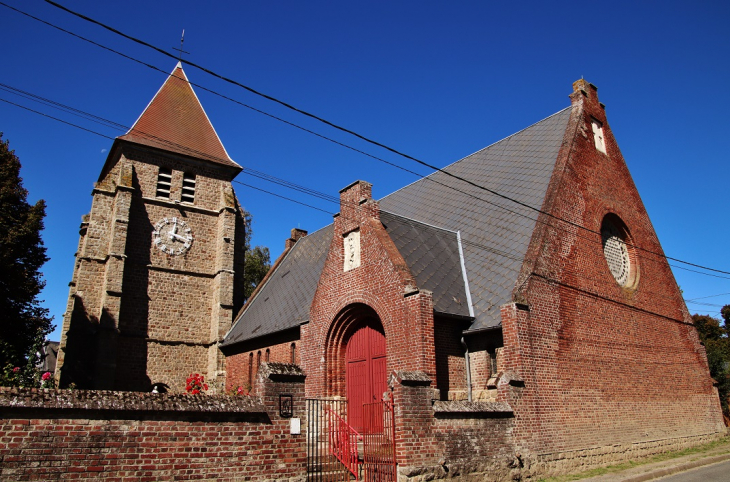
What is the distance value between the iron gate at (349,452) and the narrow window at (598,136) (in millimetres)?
12734

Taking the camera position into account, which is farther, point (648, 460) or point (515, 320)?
point (648, 460)

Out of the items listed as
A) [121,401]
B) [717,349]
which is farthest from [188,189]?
[717,349]

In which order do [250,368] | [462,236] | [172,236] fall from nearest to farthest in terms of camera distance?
[462,236]
[250,368]
[172,236]

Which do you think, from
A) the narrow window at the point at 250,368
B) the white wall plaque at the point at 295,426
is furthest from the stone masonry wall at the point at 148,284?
the white wall plaque at the point at 295,426

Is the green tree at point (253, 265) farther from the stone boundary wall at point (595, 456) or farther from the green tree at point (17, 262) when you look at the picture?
the stone boundary wall at point (595, 456)

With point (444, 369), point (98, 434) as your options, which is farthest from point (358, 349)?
point (98, 434)

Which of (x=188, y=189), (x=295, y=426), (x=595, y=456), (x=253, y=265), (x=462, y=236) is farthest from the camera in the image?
(x=253, y=265)

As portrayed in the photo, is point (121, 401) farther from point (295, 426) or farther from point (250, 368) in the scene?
point (250, 368)

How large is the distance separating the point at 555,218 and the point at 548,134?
5.03m

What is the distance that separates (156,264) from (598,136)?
763 inches

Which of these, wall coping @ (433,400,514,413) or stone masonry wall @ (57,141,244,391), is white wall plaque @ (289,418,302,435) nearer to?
wall coping @ (433,400,514,413)

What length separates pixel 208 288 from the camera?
85.3 feet

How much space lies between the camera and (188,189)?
27.0m

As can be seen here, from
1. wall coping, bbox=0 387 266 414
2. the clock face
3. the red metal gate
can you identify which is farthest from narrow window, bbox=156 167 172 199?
wall coping, bbox=0 387 266 414
